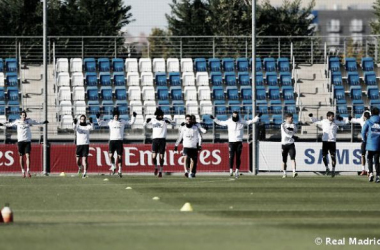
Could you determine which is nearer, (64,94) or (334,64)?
(64,94)

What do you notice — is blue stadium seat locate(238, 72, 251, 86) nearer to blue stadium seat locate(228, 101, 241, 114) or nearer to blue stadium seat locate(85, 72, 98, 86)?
blue stadium seat locate(228, 101, 241, 114)

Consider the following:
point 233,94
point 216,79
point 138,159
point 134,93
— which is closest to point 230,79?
point 216,79

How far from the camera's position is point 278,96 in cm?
4528

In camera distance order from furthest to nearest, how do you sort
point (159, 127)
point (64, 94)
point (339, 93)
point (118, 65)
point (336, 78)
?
point (336, 78) < point (118, 65) < point (339, 93) < point (64, 94) < point (159, 127)

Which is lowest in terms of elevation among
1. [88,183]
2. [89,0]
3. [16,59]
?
[88,183]

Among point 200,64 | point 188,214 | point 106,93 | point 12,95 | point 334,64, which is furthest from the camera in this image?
point 334,64

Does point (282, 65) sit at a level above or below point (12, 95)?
above

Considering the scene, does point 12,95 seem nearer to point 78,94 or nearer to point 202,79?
point 78,94

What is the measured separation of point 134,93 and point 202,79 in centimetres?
307

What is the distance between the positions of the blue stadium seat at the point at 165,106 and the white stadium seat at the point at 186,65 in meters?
2.56

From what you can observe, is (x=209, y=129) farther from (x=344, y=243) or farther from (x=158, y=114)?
(x=344, y=243)

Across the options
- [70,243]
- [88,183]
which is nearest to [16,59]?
[88,183]

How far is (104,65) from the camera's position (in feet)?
152

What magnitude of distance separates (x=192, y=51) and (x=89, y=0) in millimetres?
7741
